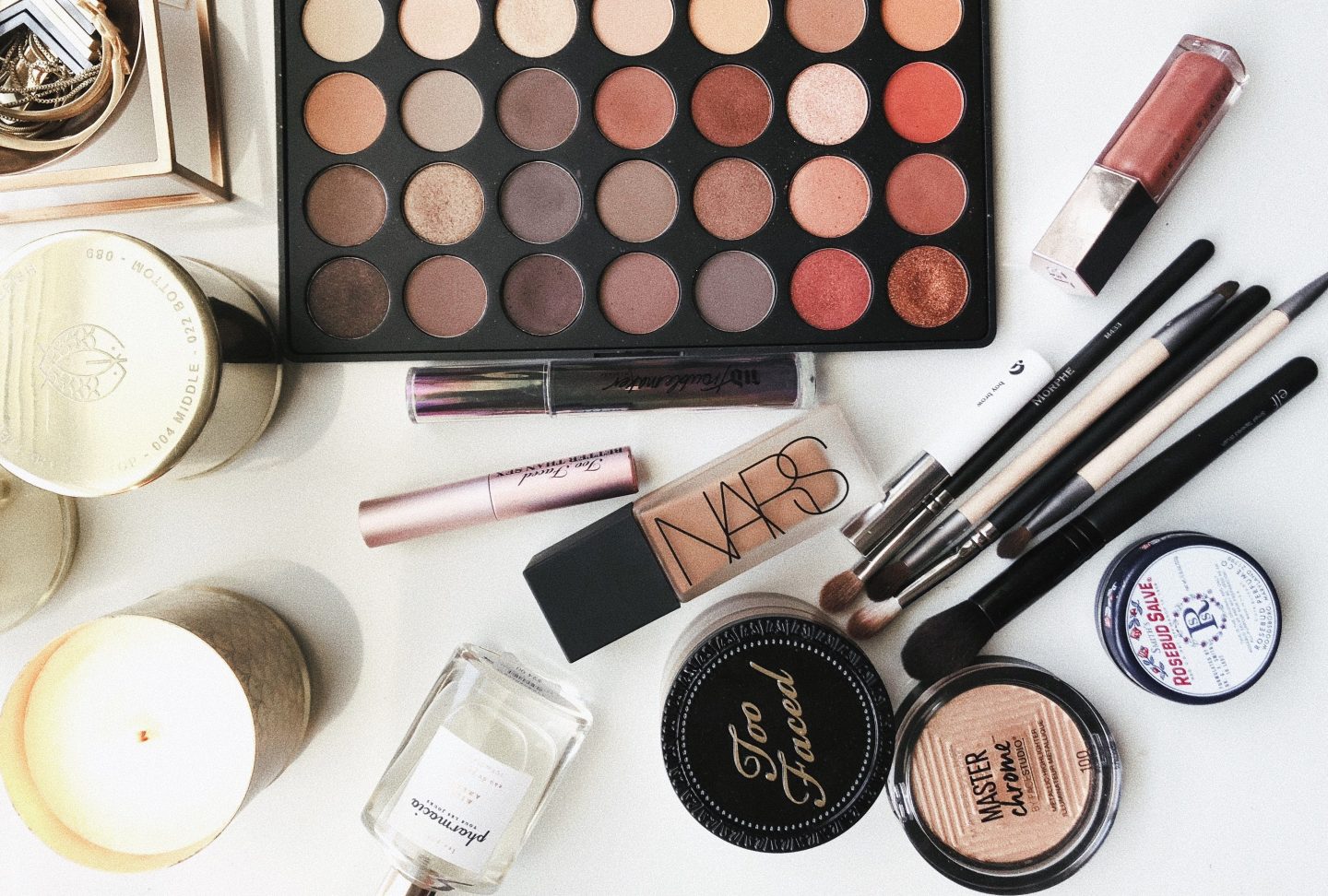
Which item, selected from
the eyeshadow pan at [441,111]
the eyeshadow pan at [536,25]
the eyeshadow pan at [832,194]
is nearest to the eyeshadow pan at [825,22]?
the eyeshadow pan at [832,194]

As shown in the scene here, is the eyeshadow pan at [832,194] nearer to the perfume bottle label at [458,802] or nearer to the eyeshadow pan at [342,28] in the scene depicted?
the eyeshadow pan at [342,28]

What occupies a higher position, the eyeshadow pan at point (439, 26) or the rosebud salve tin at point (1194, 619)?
the eyeshadow pan at point (439, 26)

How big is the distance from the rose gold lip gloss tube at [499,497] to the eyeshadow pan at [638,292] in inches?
5.0

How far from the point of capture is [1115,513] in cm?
75

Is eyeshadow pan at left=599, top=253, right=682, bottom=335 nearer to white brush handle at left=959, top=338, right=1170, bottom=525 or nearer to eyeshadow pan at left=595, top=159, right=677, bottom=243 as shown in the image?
eyeshadow pan at left=595, top=159, right=677, bottom=243

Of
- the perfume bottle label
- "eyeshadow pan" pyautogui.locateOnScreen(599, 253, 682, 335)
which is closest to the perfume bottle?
the perfume bottle label

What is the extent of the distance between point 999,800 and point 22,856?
3.09 feet

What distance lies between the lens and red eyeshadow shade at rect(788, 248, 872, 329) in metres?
0.79

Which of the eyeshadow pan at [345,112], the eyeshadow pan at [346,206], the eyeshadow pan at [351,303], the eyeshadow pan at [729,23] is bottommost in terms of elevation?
the eyeshadow pan at [351,303]

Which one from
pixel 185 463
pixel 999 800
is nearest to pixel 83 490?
pixel 185 463

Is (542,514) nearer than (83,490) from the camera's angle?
No

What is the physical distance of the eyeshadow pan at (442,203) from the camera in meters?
0.80

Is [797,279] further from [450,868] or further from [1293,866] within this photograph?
[1293,866]

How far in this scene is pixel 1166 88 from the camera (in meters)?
0.75
